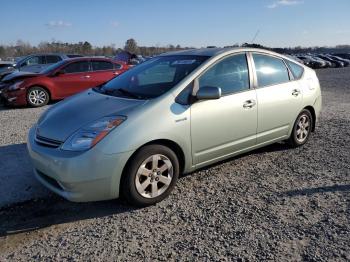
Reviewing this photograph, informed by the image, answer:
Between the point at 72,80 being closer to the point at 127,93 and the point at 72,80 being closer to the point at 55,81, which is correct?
the point at 55,81

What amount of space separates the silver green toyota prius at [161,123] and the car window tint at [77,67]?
6893 millimetres

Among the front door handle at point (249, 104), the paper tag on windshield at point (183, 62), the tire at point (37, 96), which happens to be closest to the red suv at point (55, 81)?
the tire at point (37, 96)

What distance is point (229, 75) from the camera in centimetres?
492

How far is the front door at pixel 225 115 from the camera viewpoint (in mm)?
4480

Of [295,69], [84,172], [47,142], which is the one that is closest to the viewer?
[84,172]

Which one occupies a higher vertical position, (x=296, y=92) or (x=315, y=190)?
(x=296, y=92)

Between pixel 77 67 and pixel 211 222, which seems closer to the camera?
pixel 211 222

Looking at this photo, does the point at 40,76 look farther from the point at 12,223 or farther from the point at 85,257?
the point at 85,257

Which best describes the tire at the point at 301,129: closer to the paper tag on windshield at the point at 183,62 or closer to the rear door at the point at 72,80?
the paper tag on windshield at the point at 183,62

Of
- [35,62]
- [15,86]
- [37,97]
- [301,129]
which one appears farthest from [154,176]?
[35,62]

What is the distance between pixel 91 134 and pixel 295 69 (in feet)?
12.0

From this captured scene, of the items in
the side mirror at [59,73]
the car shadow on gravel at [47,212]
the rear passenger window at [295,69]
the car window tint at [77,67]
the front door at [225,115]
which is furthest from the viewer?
the car window tint at [77,67]

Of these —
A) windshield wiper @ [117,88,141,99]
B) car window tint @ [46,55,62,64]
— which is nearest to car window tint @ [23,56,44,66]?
car window tint @ [46,55,62,64]

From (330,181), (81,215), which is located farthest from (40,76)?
(330,181)
